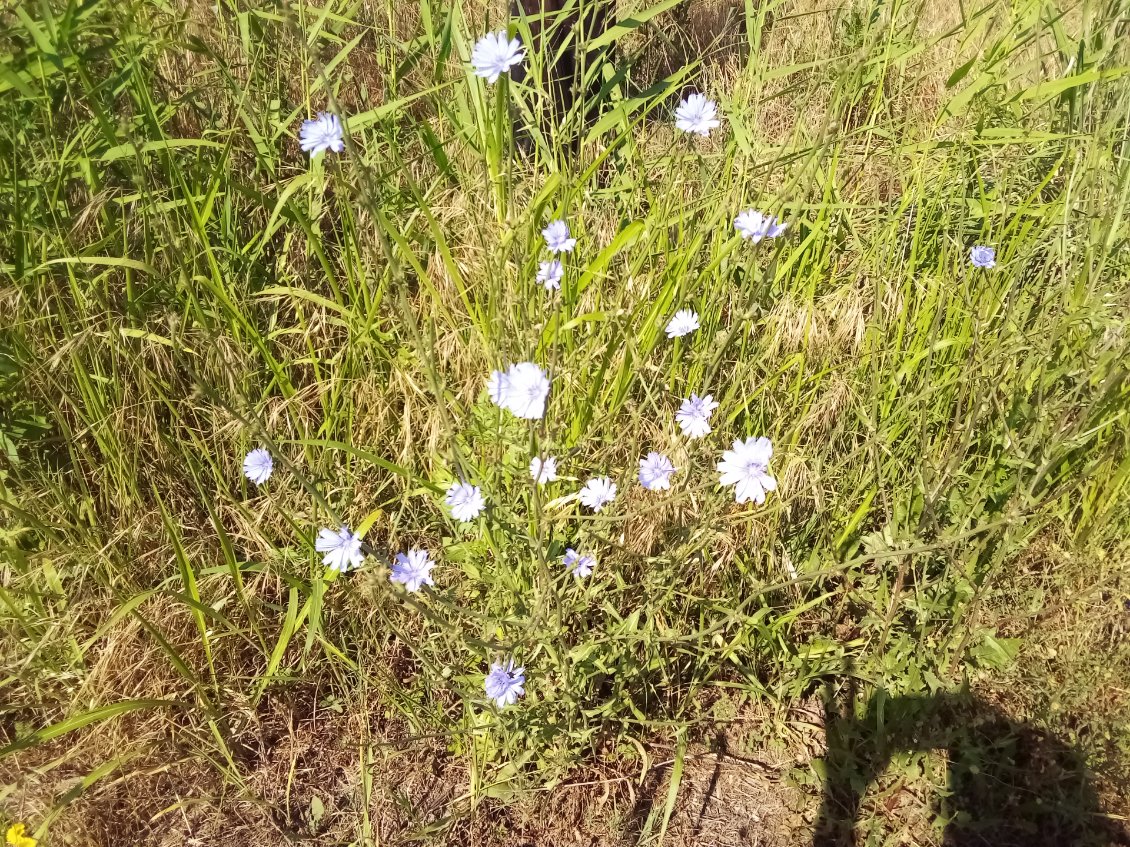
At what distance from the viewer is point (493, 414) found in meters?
1.43

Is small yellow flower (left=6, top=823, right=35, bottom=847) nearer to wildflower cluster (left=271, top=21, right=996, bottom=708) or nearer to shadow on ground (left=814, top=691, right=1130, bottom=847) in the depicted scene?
wildflower cluster (left=271, top=21, right=996, bottom=708)

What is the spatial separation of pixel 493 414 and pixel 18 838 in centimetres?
106

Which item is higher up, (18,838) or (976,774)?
(976,774)

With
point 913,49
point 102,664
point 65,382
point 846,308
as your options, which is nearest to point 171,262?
point 65,382

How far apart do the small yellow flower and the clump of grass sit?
168 millimetres

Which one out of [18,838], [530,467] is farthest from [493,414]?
[18,838]

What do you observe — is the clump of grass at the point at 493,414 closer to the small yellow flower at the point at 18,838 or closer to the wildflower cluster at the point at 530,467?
the wildflower cluster at the point at 530,467

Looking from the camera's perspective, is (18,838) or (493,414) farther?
(493,414)

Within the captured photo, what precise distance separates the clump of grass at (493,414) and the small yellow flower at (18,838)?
0.17 m

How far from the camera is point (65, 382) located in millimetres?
1600

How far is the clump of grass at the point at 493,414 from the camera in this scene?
1.45 meters

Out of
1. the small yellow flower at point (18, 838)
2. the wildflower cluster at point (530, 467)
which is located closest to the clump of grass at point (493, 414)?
the wildflower cluster at point (530, 467)

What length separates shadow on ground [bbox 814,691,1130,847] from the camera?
4.80 feet

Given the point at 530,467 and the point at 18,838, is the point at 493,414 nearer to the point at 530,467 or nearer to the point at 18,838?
the point at 530,467
